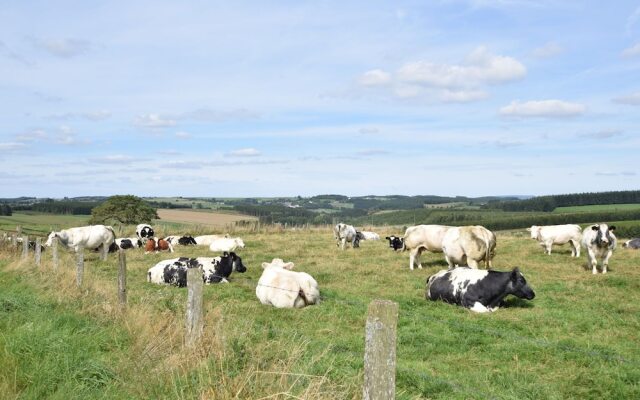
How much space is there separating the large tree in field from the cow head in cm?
5996

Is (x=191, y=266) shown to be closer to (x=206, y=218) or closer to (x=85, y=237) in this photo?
(x=85, y=237)

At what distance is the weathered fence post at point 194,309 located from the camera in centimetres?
720

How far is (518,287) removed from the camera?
13312mm

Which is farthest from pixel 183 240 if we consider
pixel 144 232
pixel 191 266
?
pixel 191 266

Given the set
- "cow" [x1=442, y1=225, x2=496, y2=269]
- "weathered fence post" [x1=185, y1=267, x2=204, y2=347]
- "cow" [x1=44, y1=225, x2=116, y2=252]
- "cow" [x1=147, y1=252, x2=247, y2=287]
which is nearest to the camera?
"weathered fence post" [x1=185, y1=267, x2=204, y2=347]

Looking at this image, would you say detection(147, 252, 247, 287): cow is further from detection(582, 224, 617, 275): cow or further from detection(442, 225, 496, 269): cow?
detection(582, 224, 617, 275): cow

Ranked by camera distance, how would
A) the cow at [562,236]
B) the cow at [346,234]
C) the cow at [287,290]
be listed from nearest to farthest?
the cow at [287,290] → the cow at [562,236] → the cow at [346,234]

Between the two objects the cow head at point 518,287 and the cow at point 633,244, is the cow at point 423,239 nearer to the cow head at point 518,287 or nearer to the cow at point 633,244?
the cow head at point 518,287

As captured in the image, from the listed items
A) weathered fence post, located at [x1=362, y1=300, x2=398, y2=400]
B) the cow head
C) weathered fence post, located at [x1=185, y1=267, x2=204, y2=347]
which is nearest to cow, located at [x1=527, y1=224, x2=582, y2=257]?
the cow head

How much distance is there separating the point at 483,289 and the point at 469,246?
4597mm

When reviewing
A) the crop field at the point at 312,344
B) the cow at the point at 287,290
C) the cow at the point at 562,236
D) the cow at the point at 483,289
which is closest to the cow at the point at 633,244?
the cow at the point at 562,236

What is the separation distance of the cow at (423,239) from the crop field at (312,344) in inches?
139

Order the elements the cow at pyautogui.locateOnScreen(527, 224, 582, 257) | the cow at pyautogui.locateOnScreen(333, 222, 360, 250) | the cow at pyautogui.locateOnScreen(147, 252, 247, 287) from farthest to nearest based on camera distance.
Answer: the cow at pyautogui.locateOnScreen(333, 222, 360, 250), the cow at pyautogui.locateOnScreen(527, 224, 582, 257), the cow at pyautogui.locateOnScreen(147, 252, 247, 287)

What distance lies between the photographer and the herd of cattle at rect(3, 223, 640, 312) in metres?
13.3
